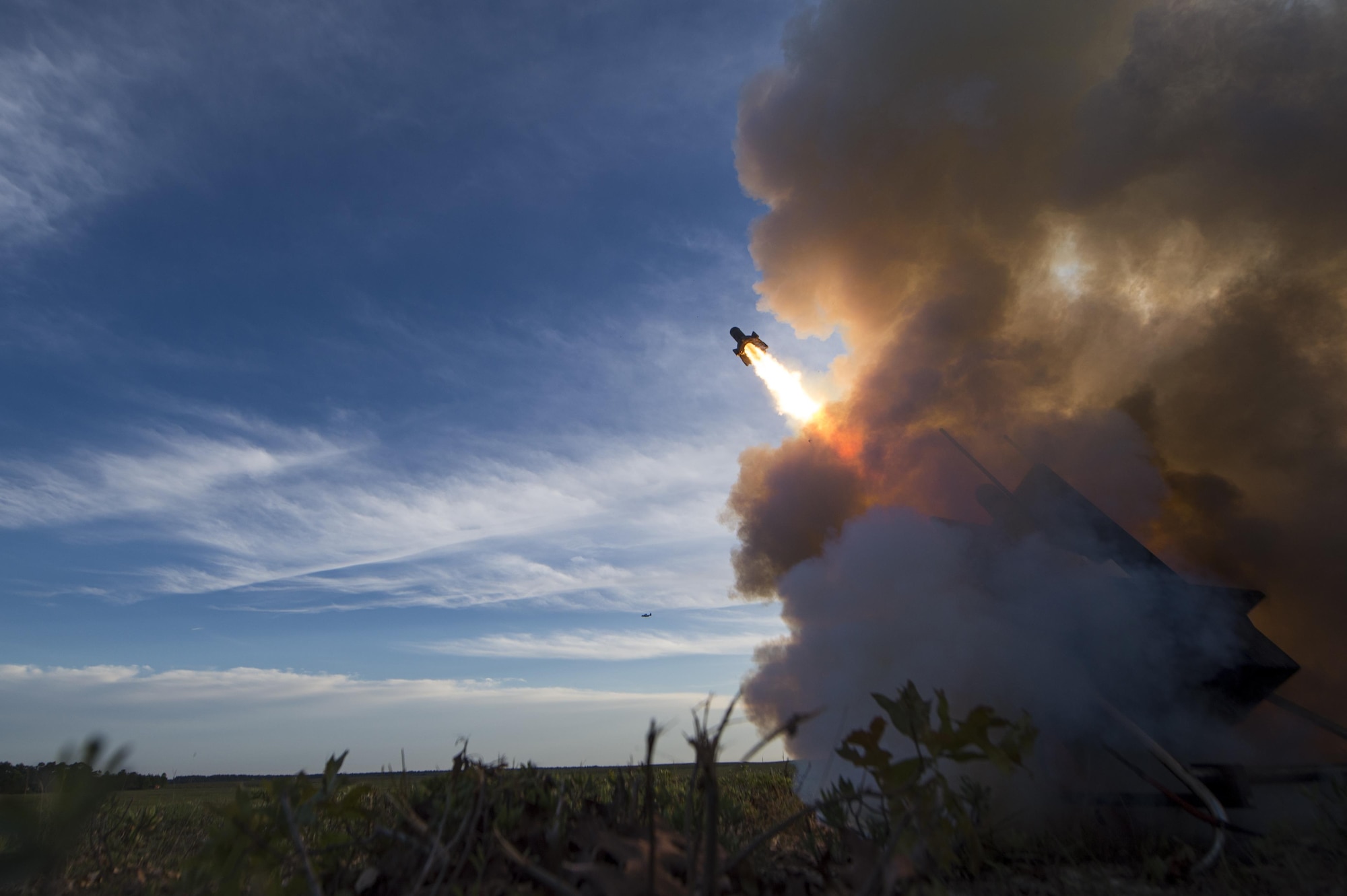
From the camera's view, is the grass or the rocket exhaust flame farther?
the rocket exhaust flame

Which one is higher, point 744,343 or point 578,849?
point 744,343

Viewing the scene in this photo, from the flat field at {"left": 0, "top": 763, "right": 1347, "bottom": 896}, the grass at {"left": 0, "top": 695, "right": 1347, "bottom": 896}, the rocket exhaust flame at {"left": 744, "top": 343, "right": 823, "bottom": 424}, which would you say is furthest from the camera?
the rocket exhaust flame at {"left": 744, "top": 343, "right": 823, "bottom": 424}

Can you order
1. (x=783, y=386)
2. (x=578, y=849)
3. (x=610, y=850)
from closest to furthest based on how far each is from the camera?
(x=610, y=850)
(x=578, y=849)
(x=783, y=386)

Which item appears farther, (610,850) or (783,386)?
(783,386)

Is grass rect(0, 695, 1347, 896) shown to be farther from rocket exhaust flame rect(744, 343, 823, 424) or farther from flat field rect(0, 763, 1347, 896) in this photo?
rocket exhaust flame rect(744, 343, 823, 424)

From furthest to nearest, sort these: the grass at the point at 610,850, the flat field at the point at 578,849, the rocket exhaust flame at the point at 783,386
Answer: the rocket exhaust flame at the point at 783,386 → the flat field at the point at 578,849 → the grass at the point at 610,850

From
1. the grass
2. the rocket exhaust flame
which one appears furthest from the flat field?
the rocket exhaust flame

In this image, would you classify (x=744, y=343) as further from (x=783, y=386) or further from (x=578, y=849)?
(x=578, y=849)

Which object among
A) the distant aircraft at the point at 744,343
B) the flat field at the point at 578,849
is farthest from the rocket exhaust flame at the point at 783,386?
the flat field at the point at 578,849

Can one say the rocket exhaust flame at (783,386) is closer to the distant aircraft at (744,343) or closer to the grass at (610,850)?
the distant aircraft at (744,343)

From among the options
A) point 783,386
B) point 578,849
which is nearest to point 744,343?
point 783,386

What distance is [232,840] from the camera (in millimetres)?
3307

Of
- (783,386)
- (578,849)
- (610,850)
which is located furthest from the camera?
(783,386)

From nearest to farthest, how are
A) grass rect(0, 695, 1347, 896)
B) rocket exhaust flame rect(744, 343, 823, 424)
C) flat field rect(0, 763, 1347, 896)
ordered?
grass rect(0, 695, 1347, 896) < flat field rect(0, 763, 1347, 896) < rocket exhaust flame rect(744, 343, 823, 424)
